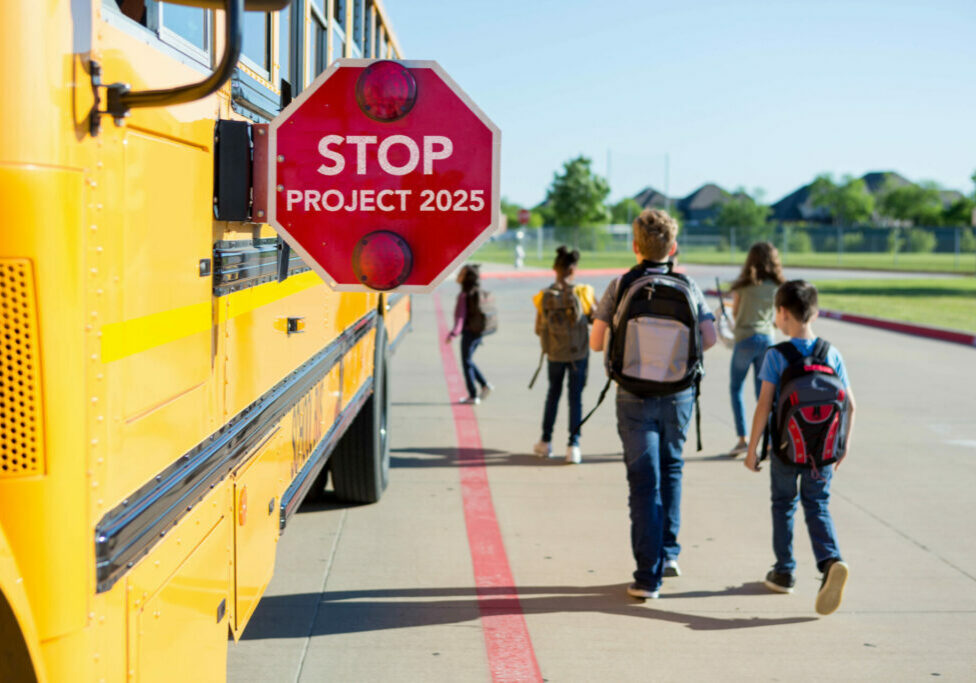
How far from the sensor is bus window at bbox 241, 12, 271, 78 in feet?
9.82

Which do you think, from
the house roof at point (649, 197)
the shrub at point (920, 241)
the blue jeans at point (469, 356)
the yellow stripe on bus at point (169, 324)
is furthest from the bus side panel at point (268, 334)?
the house roof at point (649, 197)

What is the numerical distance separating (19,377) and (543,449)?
240 inches

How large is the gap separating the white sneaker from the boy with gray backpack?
2.66 m

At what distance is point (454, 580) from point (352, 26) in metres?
2.55

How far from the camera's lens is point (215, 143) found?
2.49 metres

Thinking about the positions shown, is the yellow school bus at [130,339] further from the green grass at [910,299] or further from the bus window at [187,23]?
the green grass at [910,299]

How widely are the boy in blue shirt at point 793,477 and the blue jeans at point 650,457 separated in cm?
32

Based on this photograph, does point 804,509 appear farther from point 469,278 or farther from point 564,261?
point 469,278

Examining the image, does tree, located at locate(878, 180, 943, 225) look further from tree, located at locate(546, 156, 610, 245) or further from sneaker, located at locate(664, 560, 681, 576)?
sneaker, located at locate(664, 560, 681, 576)

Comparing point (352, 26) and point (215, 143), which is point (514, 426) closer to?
point (352, 26)

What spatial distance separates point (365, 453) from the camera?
20.4 feet

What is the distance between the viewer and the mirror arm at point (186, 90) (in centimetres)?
183

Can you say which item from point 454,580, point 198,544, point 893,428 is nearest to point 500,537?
point 454,580

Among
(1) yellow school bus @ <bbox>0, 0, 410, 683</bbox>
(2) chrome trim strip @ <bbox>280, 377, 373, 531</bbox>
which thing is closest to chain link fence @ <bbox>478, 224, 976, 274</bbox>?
(2) chrome trim strip @ <bbox>280, 377, 373, 531</bbox>
